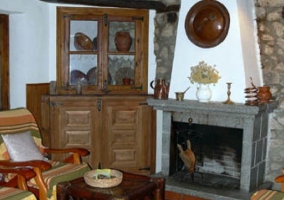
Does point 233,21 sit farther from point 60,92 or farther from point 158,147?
point 60,92

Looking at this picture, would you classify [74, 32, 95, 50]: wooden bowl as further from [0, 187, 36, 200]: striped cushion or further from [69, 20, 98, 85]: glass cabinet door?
[0, 187, 36, 200]: striped cushion

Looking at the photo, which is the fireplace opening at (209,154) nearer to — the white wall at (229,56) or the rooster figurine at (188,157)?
the rooster figurine at (188,157)

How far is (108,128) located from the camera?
4332mm

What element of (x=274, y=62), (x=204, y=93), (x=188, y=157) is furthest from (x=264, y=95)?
(x=188, y=157)

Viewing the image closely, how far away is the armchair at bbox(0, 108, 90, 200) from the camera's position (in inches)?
121

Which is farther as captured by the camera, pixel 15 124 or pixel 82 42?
pixel 82 42

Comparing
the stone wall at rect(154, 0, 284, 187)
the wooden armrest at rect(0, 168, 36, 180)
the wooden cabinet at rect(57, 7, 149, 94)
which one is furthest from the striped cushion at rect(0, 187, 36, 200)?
the stone wall at rect(154, 0, 284, 187)

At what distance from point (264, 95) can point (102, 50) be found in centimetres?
179

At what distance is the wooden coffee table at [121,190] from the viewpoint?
2.77 m

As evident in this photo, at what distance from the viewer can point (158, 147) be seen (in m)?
4.55

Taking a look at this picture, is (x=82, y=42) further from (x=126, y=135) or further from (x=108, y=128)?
(x=126, y=135)

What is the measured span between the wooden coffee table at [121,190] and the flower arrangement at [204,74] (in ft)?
3.90

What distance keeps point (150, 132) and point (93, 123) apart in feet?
2.13

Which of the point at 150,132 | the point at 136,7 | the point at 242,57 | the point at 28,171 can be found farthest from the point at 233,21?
the point at 28,171
